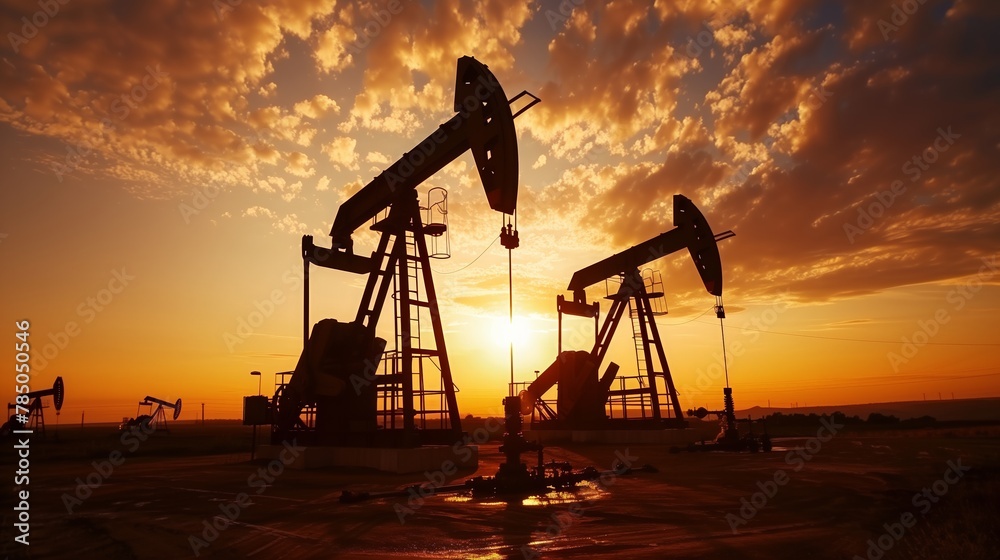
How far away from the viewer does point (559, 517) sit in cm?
750

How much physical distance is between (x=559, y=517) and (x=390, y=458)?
633 centimetres

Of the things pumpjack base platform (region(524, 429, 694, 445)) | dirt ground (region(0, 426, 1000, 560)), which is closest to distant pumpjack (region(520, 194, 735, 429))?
pumpjack base platform (region(524, 429, 694, 445))

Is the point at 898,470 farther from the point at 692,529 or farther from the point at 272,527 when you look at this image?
the point at 272,527

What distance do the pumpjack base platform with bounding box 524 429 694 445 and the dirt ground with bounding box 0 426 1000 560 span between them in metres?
9.40

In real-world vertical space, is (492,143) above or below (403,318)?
above

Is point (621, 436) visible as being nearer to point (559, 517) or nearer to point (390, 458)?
point (390, 458)

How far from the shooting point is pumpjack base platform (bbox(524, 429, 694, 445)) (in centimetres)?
2230

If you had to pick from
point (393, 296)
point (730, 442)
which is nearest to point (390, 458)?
point (393, 296)

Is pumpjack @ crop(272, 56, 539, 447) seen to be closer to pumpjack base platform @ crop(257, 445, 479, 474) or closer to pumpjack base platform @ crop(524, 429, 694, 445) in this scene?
pumpjack base platform @ crop(257, 445, 479, 474)

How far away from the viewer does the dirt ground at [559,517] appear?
595 centimetres

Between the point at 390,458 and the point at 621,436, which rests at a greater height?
the point at 390,458

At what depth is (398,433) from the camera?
13328mm

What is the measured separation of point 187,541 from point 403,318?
24.3 feet

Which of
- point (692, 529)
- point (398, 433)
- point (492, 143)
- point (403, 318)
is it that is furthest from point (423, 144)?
point (692, 529)
